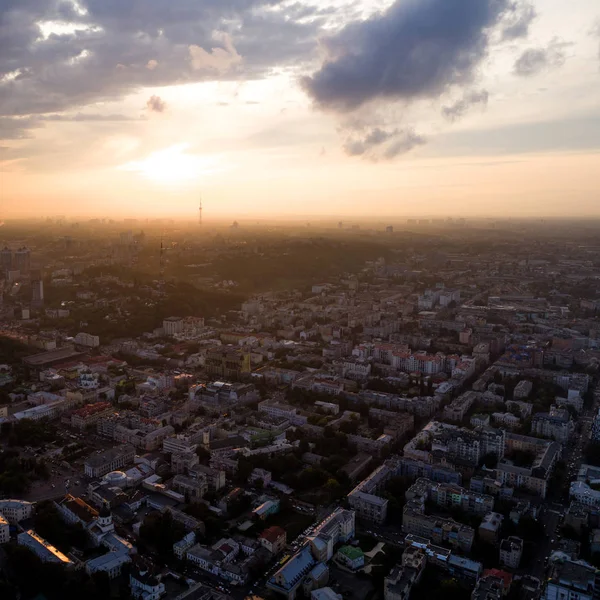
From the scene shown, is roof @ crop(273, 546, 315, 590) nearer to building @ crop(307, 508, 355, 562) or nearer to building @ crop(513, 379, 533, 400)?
building @ crop(307, 508, 355, 562)

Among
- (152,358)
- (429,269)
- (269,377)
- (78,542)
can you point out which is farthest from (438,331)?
(429,269)

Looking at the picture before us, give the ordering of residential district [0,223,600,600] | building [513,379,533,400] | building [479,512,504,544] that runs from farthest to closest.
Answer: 1. building [513,379,533,400]
2. building [479,512,504,544]
3. residential district [0,223,600,600]

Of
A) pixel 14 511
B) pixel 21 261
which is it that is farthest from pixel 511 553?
pixel 21 261

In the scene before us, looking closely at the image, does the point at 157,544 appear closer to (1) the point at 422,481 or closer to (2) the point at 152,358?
(1) the point at 422,481

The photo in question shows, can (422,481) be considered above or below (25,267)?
below

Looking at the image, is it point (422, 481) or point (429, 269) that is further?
point (429, 269)

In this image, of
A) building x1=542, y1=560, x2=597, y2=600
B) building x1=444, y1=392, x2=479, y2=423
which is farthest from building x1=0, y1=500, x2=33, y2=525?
building x1=444, y1=392, x2=479, y2=423
